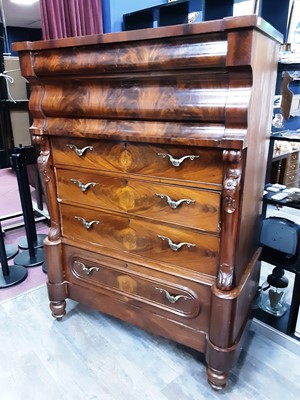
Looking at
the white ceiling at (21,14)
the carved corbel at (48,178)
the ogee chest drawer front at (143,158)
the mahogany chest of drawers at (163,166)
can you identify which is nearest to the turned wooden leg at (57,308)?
the mahogany chest of drawers at (163,166)

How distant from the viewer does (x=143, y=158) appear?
116 cm

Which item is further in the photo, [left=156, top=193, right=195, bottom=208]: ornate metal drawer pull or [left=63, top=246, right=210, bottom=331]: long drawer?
[left=63, top=246, right=210, bottom=331]: long drawer

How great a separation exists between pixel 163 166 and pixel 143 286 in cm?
53

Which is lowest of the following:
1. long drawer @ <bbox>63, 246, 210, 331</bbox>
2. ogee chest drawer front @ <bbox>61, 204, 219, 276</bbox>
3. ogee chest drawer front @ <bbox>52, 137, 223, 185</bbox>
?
long drawer @ <bbox>63, 246, 210, 331</bbox>

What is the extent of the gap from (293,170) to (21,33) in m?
5.43

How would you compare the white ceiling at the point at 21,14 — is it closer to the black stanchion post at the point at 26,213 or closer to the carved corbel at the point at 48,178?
the black stanchion post at the point at 26,213

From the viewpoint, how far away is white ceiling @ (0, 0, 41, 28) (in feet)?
15.7

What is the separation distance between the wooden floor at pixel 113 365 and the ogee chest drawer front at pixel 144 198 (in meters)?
0.67

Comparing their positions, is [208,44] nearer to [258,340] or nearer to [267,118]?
[267,118]

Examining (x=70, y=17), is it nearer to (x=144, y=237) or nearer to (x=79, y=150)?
(x=79, y=150)

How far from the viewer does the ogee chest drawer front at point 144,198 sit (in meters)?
1.09

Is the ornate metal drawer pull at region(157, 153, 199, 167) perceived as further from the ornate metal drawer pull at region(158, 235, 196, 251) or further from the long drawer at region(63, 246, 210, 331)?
the long drawer at region(63, 246, 210, 331)

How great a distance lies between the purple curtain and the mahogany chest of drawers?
82 centimetres

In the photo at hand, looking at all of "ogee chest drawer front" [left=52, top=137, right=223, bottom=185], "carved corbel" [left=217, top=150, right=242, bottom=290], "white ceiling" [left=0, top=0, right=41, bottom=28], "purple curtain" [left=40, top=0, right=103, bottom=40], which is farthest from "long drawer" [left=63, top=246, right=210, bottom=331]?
"white ceiling" [left=0, top=0, right=41, bottom=28]
